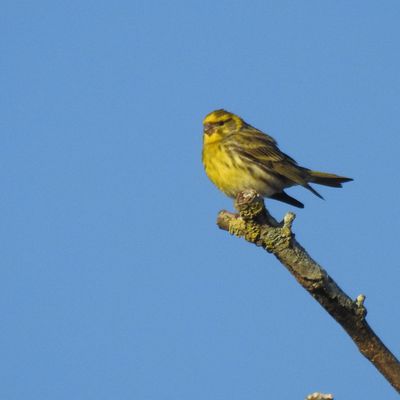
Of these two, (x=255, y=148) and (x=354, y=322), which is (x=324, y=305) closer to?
(x=354, y=322)

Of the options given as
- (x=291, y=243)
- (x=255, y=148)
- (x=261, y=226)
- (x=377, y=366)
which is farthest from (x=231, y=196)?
(x=377, y=366)

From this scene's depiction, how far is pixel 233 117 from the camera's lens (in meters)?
9.67

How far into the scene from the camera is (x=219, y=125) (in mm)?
9375

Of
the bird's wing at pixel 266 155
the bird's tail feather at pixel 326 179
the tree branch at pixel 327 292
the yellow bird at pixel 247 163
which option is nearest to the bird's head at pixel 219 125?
the yellow bird at pixel 247 163

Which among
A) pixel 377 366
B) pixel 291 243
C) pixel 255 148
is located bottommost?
pixel 377 366

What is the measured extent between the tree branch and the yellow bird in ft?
11.9

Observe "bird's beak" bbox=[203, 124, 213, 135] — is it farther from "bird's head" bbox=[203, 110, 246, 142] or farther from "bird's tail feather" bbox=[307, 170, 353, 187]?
"bird's tail feather" bbox=[307, 170, 353, 187]

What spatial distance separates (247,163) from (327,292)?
189 inches

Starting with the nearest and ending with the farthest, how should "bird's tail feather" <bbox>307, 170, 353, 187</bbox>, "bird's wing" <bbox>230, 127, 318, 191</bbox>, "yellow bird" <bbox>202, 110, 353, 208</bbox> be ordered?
"yellow bird" <bbox>202, 110, 353, 208</bbox>
"bird's wing" <bbox>230, 127, 318, 191</bbox>
"bird's tail feather" <bbox>307, 170, 353, 187</bbox>

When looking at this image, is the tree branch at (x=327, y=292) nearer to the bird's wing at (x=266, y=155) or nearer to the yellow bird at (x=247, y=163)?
the yellow bird at (x=247, y=163)

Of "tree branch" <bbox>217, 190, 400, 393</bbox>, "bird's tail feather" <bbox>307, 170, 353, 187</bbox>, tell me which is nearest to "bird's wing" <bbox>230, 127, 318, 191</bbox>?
"bird's tail feather" <bbox>307, 170, 353, 187</bbox>

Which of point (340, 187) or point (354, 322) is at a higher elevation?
point (340, 187)

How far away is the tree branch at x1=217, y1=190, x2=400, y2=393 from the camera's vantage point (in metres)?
3.76

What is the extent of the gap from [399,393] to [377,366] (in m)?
0.25
